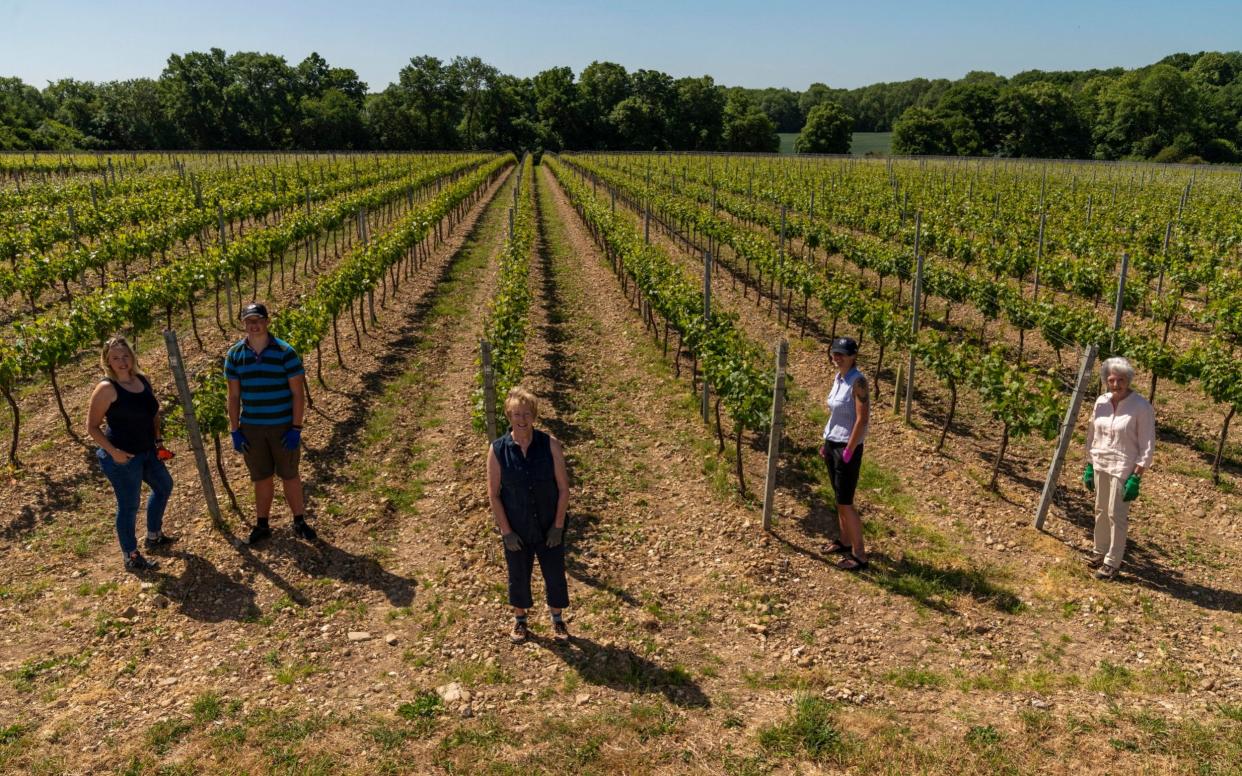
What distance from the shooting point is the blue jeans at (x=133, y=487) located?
20.5ft

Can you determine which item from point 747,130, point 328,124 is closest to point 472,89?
point 328,124

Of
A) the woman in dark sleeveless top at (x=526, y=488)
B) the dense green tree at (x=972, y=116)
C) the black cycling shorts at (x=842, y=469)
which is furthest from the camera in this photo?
the dense green tree at (x=972, y=116)

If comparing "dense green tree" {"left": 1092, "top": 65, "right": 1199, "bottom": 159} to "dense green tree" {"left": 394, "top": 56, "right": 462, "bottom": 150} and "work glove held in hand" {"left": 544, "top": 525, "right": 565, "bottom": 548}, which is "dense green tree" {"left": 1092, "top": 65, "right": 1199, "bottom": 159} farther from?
"work glove held in hand" {"left": 544, "top": 525, "right": 565, "bottom": 548}

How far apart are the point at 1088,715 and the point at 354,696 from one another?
5.29 meters

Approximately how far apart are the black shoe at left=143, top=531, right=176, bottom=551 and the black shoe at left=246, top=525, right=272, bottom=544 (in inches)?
30.7

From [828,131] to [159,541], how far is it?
9976 centimetres

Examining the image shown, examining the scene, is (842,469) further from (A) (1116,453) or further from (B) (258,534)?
(B) (258,534)

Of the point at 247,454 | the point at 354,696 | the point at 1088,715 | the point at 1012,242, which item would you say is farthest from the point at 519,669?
the point at 1012,242

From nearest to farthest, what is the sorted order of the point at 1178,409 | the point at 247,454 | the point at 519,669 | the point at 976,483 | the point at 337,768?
the point at 337,768 < the point at 519,669 < the point at 247,454 < the point at 976,483 < the point at 1178,409

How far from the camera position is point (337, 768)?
444 cm

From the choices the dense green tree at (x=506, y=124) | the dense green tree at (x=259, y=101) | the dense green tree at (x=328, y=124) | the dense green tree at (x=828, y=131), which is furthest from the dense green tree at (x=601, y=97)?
the dense green tree at (x=259, y=101)

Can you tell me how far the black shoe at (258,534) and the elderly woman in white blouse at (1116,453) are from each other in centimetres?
811

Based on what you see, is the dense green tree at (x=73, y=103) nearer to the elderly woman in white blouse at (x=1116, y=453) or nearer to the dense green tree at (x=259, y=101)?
the dense green tree at (x=259, y=101)

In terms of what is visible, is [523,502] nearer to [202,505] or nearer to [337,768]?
[337,768]
